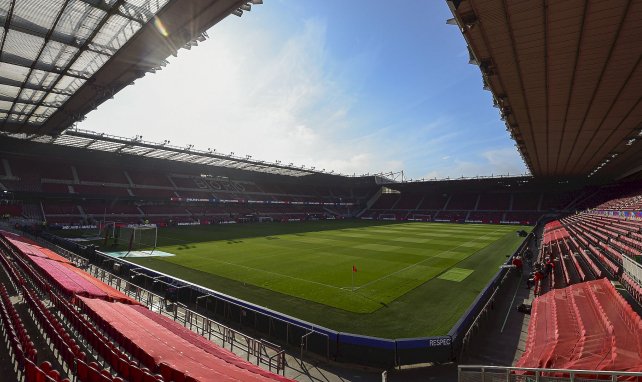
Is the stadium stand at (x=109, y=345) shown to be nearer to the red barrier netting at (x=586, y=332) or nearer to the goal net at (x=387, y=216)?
the red barrier netting at (x=586, y=332)

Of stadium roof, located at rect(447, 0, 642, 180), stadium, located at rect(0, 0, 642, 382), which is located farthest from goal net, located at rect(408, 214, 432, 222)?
stadium roof, located at rect(447, 0, 642, 180)

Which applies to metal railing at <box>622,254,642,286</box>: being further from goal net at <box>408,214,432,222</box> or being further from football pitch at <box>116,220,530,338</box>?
goal net at <box>408,214,432,222</box>

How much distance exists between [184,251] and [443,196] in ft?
235

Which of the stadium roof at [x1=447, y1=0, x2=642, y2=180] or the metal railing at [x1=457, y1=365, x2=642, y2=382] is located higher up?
the stadium roof at [x1=447, y1=0, x2=642, y2=180]

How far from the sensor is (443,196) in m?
84.8

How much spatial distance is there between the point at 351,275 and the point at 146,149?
4198cm

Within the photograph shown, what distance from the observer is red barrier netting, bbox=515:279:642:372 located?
7062 millimetres

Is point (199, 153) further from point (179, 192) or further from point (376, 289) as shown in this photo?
point (376, 289)

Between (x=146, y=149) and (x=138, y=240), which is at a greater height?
(x=146, y=149)

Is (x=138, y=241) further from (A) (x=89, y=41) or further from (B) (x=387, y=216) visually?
(B) (x=387, y=216)

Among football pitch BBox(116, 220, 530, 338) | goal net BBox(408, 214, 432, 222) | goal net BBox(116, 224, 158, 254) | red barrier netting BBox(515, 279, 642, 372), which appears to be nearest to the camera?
red barrier netting BBox(515, 279, 642, 372)

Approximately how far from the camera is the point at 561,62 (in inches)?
548

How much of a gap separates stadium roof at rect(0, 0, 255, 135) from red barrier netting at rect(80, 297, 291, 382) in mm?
11486

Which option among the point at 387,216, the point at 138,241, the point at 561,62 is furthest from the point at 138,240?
the point at 387,216
